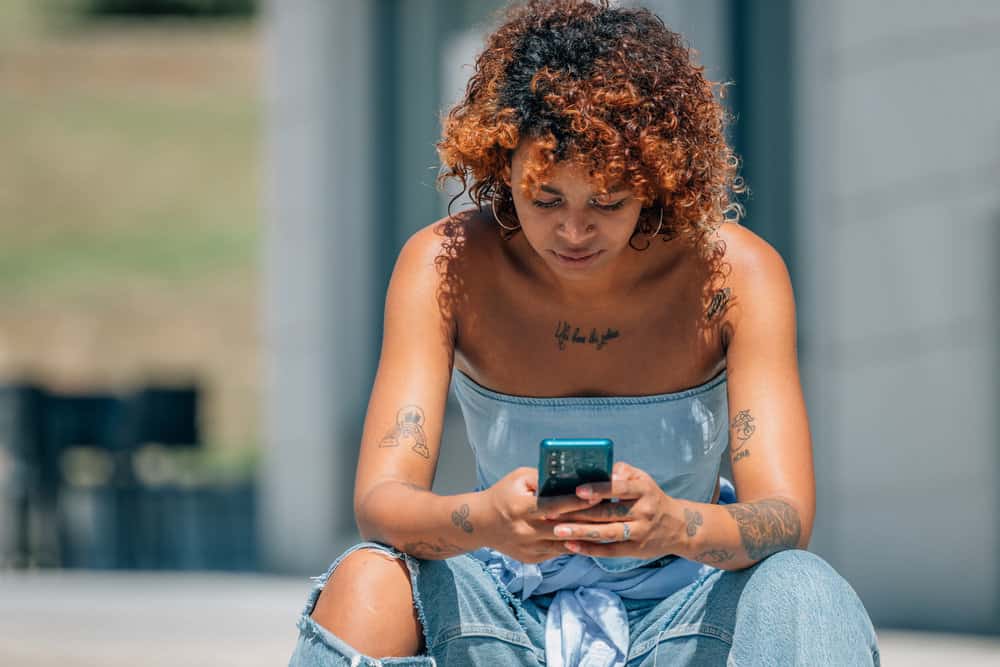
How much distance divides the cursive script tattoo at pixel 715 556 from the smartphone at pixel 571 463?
0.24 meters

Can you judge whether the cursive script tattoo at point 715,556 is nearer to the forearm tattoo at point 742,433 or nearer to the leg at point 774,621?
the leg at point 774,621

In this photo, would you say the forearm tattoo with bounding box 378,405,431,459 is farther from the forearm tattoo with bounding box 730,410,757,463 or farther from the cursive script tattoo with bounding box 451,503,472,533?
the forearm tattoo with bounding box 730,410,757,463

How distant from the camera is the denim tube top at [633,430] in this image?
281 centimetres

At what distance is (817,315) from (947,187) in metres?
0.72

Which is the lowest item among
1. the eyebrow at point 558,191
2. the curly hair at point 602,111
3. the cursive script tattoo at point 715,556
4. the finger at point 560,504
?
the cursive script tattoo at point 715,556

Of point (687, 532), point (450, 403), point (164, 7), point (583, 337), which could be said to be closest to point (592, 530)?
point (687, 532)

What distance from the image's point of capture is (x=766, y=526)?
8.23ft

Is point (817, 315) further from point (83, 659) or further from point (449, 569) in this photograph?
point (449, 569)

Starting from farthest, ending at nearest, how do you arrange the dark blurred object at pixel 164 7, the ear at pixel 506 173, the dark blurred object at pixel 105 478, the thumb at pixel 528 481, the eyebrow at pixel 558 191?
the dark blurred object at pixel 164 7
the dark blurred object at pixel 105 478
the ear at pixel 506 173
the eyebrow at pixel 558 191
the thumb at pixel 528 481

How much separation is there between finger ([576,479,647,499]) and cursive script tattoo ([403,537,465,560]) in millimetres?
283

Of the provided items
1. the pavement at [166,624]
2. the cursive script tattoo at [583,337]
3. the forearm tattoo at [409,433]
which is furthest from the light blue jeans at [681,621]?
the pavement at [166,624]

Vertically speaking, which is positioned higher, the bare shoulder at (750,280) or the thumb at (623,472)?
the bare shoulder at (750,280)

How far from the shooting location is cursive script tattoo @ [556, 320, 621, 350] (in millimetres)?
2910

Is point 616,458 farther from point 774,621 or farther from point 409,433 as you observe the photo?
point 774,621
